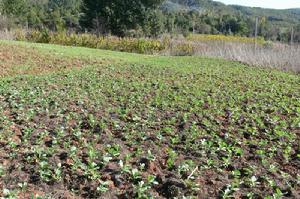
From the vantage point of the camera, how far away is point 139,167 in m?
4.13

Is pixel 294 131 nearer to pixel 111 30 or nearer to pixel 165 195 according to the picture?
pixel 165 195

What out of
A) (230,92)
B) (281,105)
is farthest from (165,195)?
(230,92)

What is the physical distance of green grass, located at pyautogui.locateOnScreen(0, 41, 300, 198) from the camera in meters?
3.79

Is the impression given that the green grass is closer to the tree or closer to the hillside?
the tree

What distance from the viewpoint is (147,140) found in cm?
499

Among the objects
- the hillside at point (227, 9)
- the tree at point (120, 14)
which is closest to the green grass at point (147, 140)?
the tree at point (120, 14)

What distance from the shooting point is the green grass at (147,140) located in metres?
3.79

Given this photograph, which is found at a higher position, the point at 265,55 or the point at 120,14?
the point at 120,14

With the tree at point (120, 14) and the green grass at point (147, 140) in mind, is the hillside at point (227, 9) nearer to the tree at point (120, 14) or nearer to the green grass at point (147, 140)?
the tree at point (120, 14)

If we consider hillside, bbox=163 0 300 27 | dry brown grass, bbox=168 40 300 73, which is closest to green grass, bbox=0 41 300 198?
dry brown grass, bbox=168 40 300 73

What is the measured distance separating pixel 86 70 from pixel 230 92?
457cm

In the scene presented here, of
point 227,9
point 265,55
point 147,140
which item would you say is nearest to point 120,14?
point 265,55

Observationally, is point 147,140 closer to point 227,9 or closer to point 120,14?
point 120,14

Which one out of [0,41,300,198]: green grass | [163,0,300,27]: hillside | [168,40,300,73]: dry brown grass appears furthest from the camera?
[163,0,300,27]: hillside
